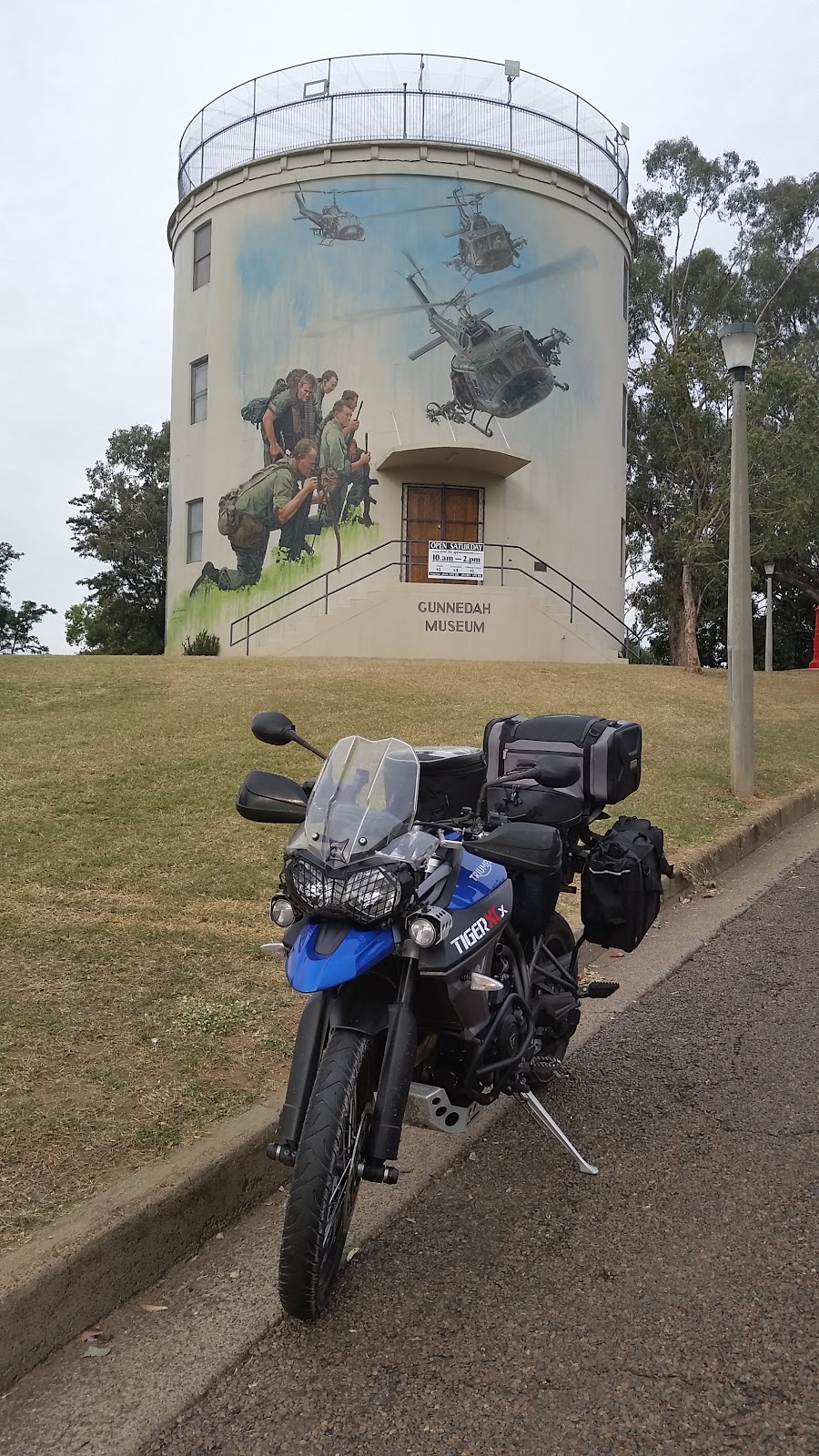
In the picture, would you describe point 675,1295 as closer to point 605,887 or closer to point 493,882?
point 493,882

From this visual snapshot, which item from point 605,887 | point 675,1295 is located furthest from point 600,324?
point 675,1295

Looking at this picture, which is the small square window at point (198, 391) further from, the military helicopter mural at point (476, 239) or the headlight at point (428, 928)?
the headlight at point (428, 928)

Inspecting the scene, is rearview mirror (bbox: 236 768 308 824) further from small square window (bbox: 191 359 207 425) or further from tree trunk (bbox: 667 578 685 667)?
tree trunk (bbox: 667 578 685 667)

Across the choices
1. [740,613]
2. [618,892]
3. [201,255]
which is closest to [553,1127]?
[618,892]

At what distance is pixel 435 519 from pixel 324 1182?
24090 mm

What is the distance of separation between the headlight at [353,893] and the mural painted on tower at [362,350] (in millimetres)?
22829

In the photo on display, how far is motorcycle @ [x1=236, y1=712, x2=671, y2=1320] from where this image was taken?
9.32ft

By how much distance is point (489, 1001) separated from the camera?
3.46m

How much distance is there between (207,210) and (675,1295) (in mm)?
29616

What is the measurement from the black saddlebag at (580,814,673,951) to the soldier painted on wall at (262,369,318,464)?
2245 cm

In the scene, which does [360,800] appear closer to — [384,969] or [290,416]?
[384,969]

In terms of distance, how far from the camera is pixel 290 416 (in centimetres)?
2594

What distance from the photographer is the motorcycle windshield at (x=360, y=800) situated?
3039mm

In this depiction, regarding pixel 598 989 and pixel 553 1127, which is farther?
pixel 598 989
